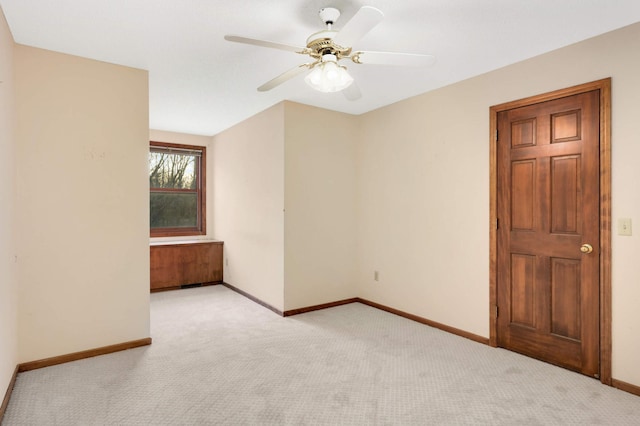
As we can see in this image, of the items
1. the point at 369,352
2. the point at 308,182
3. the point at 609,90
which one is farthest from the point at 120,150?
the point at 609,90

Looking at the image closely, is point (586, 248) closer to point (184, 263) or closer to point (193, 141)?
point (184, 263)

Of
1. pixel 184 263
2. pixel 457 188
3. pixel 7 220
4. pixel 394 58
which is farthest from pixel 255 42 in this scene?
pixel 184 263

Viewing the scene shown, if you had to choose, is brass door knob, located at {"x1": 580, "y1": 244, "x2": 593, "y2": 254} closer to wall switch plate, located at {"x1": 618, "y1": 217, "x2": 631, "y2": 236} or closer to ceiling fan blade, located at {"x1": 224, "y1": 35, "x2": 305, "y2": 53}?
wall switch plate, located at {"x1": 618, "y1": 217, "x2": 631, "y2": 236}

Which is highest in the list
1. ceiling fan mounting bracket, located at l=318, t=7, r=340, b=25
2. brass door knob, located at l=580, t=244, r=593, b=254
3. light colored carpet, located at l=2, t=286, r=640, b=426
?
ceiling fan mounting bracket, located at l=318, t=7, r=340, b=25

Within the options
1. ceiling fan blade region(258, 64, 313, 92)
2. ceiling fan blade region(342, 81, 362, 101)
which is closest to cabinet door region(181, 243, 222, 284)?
ceiling fan blade region(258, 64, 313, 92)

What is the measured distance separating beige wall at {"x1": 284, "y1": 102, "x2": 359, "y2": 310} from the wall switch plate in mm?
2738

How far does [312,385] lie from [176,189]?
13.7 ft

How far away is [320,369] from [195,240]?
3591 mm

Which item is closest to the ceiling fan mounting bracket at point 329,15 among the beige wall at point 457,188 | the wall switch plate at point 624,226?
the beige wall at point 457,188

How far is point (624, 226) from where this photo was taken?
2.41 m

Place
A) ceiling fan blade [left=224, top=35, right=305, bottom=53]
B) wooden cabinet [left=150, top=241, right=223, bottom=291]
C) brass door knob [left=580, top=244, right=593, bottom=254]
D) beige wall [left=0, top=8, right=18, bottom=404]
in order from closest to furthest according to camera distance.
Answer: ceiling fan blade [left=224, top=35, right=305, bottom=53] < beige wall [left=0, top=8, right=18, bottom=404] < brass door knob [left=580, top=244, right=593, bottom=254] < wooden cabinet [left=150, top=241, right=223, bottom=291]

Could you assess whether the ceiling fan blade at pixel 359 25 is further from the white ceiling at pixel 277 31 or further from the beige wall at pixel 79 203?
the beige wall at pixel 79 203

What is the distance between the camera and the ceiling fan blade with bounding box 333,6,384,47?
162 cm

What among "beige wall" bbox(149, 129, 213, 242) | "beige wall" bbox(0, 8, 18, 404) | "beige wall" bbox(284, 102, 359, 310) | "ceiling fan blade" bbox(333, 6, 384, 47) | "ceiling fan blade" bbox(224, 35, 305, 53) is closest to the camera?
"ceiling fan blade" bbox(333, 6, 384, 47)
